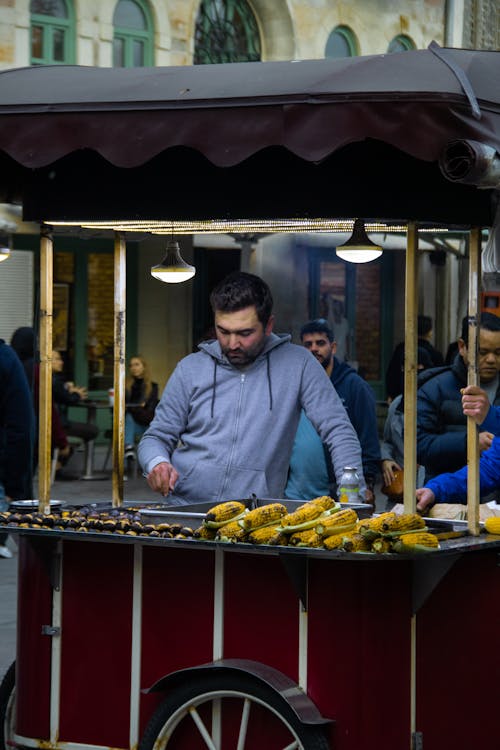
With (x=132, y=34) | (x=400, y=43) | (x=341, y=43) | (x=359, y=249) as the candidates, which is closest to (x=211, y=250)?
(x=132, y=34)

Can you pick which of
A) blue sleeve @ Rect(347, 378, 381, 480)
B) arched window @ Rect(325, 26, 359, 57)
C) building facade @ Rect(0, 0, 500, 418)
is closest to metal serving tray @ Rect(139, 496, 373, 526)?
blue sleeve @ Rect(347, 378, 381, 480)

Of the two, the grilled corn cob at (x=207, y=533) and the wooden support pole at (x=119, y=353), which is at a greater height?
the wooden support pole at (x=119, y=353)

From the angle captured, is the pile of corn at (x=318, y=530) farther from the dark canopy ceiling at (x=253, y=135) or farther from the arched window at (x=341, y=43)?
the arched window at (x=341, y=43)

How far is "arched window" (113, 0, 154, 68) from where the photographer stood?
64.9 ft

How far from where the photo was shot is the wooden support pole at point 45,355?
5.70 metres

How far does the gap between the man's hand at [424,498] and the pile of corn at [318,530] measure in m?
0.70

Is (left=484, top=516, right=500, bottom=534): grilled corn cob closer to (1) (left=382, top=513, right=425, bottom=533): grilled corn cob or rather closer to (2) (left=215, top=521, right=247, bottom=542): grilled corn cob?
(1) (left=382, top=513, right=425, bottom=533): grilled corn cob

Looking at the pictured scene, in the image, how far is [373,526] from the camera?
488 cm

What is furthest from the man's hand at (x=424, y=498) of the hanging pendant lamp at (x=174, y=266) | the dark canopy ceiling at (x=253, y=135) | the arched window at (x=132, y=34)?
the arched window at (x=132, y=34)

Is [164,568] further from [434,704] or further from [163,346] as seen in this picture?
[163,346]

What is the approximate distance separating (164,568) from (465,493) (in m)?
1.45

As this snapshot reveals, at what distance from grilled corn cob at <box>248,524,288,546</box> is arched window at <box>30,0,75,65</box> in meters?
14.7

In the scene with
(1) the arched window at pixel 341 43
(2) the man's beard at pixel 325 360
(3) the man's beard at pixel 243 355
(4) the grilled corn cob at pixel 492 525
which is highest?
(1) the arched window at pixel 341 43

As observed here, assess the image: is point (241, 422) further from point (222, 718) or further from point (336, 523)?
point (222, 718)
